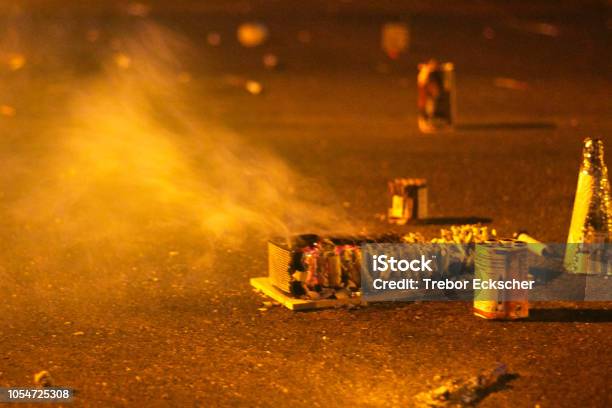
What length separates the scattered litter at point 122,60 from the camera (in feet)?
78.2

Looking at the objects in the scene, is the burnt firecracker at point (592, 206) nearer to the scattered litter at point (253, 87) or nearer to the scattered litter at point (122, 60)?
the scattered litter at point (253, 87)

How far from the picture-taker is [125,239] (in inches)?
393

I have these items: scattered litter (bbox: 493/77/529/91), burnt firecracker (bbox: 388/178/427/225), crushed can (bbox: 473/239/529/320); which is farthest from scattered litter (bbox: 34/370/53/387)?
scattered litter (bbox: 493/77/529/91)

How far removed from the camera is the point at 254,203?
11.3m

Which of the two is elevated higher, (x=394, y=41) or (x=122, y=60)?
(x=394, y=41)

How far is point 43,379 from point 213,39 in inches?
944

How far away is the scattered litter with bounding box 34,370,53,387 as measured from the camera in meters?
6.29

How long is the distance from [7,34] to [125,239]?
22231mm

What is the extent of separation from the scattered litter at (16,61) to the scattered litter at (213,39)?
5.04 m

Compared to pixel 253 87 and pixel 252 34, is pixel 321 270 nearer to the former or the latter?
pixel 253 87

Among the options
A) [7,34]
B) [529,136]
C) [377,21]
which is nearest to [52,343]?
[529,136]

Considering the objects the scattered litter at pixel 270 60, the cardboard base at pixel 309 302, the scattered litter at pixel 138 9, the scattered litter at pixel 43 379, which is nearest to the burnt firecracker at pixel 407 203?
the cardboard base at pixel 309 302

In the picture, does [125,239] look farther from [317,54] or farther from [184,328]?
[317,54]

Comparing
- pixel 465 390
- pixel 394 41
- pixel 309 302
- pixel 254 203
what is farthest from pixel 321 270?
pixel 394 41
